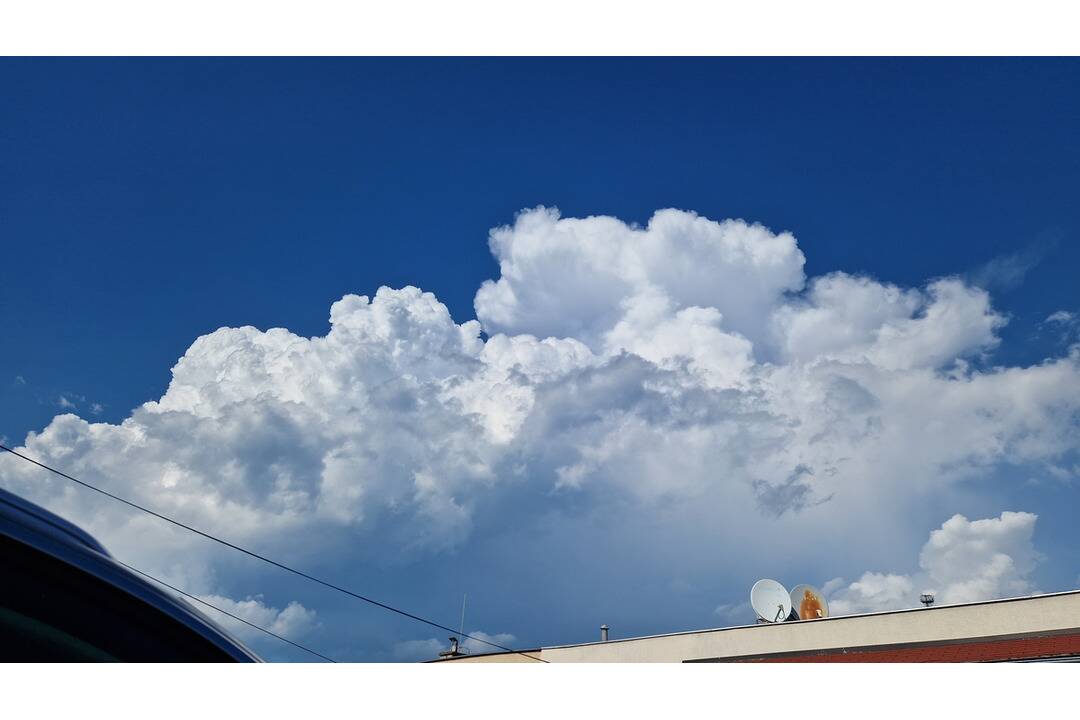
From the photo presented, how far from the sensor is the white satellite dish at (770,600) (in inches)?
1203

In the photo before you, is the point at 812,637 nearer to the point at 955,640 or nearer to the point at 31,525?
the point at 955,640

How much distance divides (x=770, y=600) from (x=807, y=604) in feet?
4.27

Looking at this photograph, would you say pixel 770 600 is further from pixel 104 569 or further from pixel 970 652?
pixel 104 569

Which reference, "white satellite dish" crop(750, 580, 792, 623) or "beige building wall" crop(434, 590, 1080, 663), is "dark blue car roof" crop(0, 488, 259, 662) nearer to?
"beige building wall" crop(434, 590, 1080, 663)

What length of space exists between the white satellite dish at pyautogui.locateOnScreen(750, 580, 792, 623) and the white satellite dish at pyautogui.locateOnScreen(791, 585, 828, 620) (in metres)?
0.43

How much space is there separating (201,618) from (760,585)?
31.7m

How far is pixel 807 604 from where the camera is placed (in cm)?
3091

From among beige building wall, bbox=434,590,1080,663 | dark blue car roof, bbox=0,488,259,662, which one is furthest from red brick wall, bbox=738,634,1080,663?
dark blue car roof, bbox=0,488,259,662

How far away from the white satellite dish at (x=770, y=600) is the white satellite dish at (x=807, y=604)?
1.42 ft

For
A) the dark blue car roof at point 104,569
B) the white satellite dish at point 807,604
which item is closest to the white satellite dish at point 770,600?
the white satellite dish at point 807,604

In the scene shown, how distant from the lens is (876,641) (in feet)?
86.4

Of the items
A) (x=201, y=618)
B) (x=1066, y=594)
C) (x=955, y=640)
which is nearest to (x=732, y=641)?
(x=955, y=640)

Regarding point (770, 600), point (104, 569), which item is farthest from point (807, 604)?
point (104, 569)

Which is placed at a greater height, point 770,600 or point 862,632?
point 770,600
